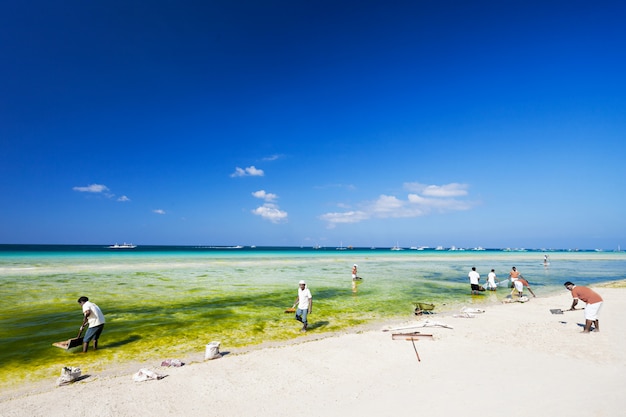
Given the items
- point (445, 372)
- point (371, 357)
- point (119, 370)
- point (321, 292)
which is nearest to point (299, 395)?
point (371, 357)

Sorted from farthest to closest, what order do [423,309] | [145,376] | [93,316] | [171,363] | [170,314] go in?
1. [423,309]
2. [170,314]
3. [93,316]
4. [171,363]
5. [145,376]

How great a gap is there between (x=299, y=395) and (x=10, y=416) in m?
6.92

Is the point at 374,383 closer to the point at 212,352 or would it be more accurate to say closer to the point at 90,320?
the point at 212,352

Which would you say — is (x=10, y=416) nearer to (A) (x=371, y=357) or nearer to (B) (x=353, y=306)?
(A) (x=371, y=357)

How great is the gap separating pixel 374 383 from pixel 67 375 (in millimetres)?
8975

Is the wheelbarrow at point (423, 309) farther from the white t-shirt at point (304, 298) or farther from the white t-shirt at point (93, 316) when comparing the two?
the white t-shirt at point (93, 316)

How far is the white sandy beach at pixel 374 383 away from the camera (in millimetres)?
7684

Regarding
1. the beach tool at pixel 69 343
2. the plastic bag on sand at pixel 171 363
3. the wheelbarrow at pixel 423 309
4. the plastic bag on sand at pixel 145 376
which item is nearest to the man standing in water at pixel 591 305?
the wheelbarrow at pixel 423 309

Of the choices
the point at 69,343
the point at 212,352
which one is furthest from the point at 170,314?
the point at 212,352

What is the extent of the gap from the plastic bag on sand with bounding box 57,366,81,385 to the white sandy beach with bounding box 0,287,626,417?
0.17 m

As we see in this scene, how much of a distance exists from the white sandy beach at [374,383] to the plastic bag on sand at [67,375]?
0.17 meters

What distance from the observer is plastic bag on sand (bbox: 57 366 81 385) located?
30.9 ft

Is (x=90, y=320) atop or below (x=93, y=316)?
below

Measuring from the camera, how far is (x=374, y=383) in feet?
29.8
